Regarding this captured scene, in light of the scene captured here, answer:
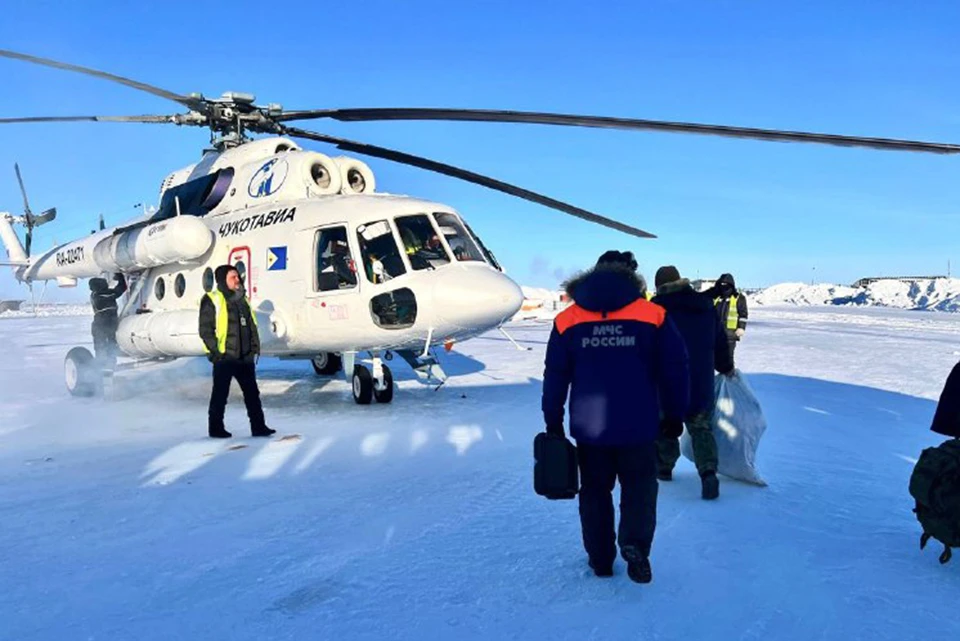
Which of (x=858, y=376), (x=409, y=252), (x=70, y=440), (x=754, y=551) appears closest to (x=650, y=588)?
(x=754, y=551)

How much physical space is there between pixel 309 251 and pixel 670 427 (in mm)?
5795

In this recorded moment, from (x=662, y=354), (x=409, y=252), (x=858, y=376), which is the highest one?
(x=409, y=252)

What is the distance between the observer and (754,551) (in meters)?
3.57

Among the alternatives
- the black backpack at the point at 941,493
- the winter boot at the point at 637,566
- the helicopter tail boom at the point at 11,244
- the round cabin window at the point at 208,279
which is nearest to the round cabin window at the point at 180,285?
the round cabin window at the point at 208,279

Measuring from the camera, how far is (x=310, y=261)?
808 cm

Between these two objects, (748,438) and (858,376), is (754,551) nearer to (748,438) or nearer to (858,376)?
(748,438)

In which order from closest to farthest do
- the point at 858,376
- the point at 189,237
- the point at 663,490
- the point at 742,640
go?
the point at 742,640, the point at 663,490, the point at 189,237, the point at 858,376

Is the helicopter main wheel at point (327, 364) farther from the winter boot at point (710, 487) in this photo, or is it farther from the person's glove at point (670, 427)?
the person's glove at point (670, 427)

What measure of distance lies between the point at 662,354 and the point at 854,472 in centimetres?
297

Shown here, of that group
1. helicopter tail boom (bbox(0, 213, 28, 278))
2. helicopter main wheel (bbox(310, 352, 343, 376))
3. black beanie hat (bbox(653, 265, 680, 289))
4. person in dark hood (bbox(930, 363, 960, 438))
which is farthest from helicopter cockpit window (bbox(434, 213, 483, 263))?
helicopter tail boom (bbox(0, 213, 28, 278))

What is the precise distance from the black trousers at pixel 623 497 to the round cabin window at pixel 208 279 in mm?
7184

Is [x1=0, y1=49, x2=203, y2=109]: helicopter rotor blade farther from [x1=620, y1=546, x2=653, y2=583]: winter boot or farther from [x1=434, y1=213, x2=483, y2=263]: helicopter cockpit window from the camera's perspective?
[x1=620, y1=546, x2=653, y2=583]: winter boot

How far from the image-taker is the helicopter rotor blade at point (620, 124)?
4676 mm

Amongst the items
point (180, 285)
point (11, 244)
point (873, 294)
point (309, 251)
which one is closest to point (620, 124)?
point (309, 251)
